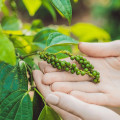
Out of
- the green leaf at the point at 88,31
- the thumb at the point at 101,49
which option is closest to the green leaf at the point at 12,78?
the thumb at the point at 101,49

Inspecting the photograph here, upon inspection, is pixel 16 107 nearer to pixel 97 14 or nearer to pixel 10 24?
pixel 10 24

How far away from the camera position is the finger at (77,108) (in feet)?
3.18

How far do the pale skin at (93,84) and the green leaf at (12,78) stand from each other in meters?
0.12

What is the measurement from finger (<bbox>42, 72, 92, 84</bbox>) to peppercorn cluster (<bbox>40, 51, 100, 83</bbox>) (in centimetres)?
4

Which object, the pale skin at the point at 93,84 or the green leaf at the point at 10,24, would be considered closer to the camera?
the pale skin at the point at 93,84

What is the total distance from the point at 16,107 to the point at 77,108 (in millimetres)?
285

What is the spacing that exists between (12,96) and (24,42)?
0.47 m

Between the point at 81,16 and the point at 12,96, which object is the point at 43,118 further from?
the point at 81,16

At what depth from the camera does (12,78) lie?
103cm

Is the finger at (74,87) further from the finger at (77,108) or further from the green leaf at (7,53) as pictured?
the green leaf at (7,53)

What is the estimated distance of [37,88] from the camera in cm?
114

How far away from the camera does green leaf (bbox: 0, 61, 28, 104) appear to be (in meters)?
1.00

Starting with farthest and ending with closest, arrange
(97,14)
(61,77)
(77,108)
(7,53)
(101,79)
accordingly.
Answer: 1. (97,14)
2. (101,79)
3. (61,77)
4. (77,108)
5. (7,53)

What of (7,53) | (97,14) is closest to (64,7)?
(7,53)
